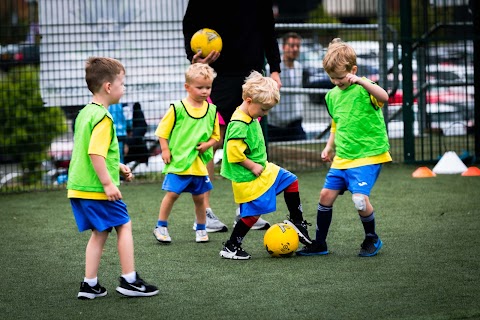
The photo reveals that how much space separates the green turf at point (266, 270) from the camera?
4.88m

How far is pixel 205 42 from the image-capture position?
25.1 ft

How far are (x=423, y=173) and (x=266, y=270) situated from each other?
470 centimetres

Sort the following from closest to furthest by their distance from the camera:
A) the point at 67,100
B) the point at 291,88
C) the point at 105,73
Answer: the point at 105,73
the point at 67,100
the point at 291,88

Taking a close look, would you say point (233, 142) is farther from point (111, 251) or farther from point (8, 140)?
point (8, 140)

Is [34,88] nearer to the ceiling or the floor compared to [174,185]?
nearer to the ceiling

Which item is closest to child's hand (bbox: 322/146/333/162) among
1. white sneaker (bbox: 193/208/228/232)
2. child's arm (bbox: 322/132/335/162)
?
child's arm (bbox: 322/132/335/162)

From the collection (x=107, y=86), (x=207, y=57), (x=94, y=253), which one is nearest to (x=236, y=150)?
(x=107, y=86)

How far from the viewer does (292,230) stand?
6355 mm

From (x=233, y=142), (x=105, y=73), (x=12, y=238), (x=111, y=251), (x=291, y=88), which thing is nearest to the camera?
(x=105, y=73)

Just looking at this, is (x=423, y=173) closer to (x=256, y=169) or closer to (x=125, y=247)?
(x=256, y=169)

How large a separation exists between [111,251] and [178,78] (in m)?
4.45

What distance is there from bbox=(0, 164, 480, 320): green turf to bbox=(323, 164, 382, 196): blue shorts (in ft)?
1.55

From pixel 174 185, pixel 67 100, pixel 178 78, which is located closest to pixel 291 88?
pixel 178 78

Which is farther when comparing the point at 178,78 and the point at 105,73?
the point at 178,78
